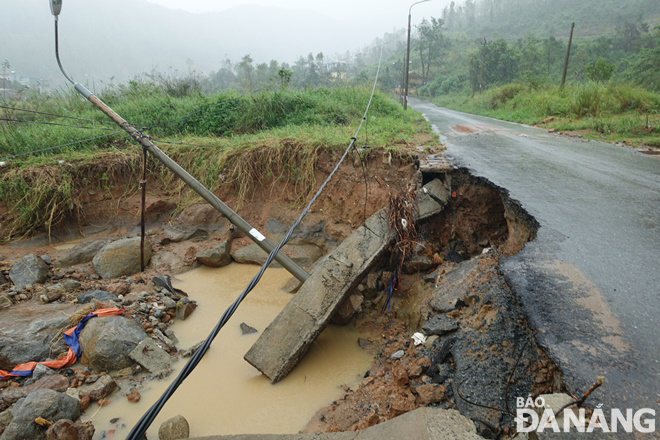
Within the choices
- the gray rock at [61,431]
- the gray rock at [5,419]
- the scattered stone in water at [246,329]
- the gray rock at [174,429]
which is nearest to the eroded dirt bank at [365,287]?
the gray rock at [5,419]

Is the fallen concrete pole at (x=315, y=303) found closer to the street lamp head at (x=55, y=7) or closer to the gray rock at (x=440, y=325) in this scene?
the gray rock at (x=440, y=325)

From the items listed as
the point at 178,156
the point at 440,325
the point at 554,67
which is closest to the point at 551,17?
the point at 554,67

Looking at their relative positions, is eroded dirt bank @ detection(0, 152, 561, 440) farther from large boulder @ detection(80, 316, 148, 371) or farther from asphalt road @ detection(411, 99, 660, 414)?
asphalt road @ detection(411, 99, 660, 414)

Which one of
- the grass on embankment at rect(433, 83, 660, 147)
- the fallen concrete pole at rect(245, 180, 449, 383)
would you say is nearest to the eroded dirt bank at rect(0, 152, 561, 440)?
the fallen concrete pole at rect(245, 180, 449, 383)

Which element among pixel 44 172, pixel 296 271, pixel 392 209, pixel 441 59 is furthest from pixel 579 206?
pixel 441 59

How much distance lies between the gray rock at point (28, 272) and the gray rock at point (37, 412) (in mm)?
2816

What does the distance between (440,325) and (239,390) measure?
6.87 feet

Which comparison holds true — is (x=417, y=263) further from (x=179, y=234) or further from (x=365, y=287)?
(x=179, y=234)

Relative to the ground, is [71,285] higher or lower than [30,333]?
lower

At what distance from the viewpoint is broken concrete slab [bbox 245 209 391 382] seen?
362 centimetres

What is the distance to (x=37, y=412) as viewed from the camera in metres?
2.91

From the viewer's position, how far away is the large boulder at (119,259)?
5656mm

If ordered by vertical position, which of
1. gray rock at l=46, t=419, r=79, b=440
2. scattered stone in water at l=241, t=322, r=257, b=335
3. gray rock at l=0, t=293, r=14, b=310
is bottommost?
scattered stone in water at l=241, t=322, r=257, b=335

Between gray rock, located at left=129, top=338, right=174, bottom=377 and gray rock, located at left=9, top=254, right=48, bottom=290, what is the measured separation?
8.30 feet
